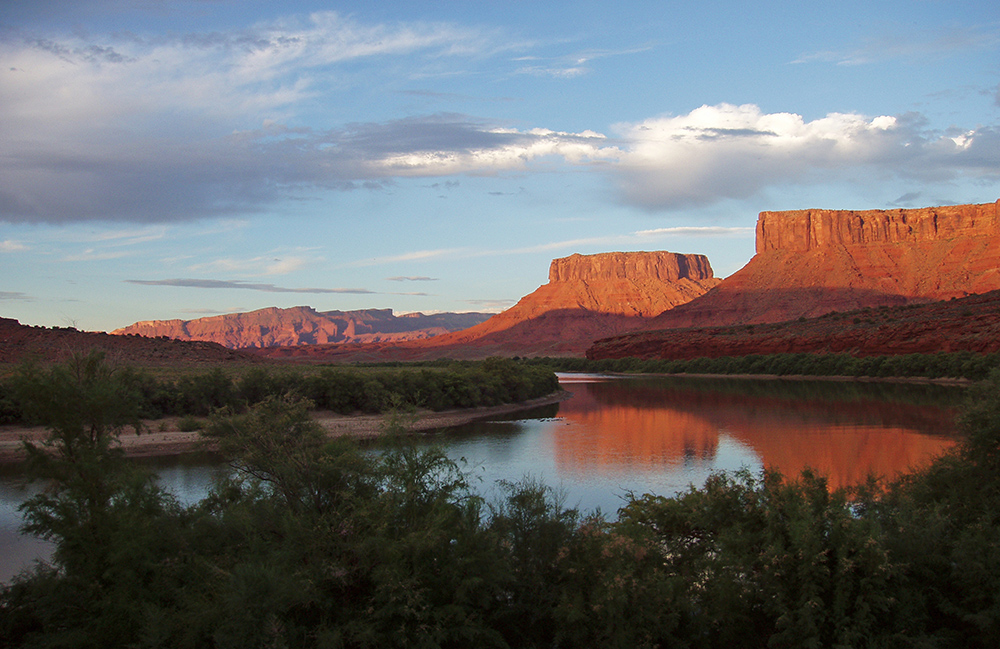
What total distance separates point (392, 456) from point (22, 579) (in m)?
4.66

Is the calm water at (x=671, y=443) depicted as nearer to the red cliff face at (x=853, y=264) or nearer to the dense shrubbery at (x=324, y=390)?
the dense shrubbery at (x=324, y=390)

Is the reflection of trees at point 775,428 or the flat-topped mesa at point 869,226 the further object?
the flat-topped mesa at point 869,226

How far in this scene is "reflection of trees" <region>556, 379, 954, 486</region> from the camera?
21.3 meters

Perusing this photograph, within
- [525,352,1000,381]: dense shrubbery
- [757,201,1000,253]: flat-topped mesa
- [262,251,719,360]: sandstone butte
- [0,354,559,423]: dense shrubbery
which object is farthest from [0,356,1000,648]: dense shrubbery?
[757,201,1000,253]: flat-topped mesa

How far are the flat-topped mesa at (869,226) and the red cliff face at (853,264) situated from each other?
0.49ft

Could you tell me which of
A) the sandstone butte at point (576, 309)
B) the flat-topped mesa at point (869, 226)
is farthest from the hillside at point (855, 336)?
the flat-topped mesa at point (869, 226)

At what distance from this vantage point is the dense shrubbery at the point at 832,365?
4622cm

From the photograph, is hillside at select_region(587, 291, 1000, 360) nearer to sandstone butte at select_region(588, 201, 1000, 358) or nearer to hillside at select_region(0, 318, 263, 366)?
sandstone butte at select_region(588, 201, 1000, 358)

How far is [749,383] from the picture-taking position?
5741 cm

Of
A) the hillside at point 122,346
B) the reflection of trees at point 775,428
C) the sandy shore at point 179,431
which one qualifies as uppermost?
the hillside at point 122,346

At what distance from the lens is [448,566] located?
24.7 feet

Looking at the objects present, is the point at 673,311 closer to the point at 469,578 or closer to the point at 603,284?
the point at 603,284

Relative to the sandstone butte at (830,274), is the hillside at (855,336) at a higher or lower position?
lower

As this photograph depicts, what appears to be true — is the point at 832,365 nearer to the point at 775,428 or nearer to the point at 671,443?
the point at 775,428
